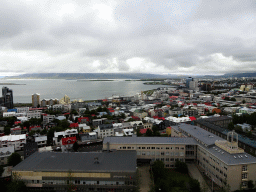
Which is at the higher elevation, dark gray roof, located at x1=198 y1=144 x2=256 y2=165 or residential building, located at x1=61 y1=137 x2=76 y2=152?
dark gray roof, located at x1=198 y1=144 x2=256 y2=165

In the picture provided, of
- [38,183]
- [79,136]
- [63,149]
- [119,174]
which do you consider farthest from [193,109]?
[38,183]

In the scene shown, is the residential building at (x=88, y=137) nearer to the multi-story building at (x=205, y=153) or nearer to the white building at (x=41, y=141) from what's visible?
the white building at (x=41, y=141)

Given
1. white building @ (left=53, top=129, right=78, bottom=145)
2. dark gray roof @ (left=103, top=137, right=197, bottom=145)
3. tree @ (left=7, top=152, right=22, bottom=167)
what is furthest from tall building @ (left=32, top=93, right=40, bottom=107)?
dark gray roof @ (left=103, top=137, right=197, bottom=145)

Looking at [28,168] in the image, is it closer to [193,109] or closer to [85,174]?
[85,174]

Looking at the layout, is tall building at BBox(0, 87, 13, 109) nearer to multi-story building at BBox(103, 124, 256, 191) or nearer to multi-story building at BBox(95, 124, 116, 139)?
multi-story building at BBox(95, 124, 116, 139)

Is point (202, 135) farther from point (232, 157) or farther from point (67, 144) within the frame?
point (67, 144)

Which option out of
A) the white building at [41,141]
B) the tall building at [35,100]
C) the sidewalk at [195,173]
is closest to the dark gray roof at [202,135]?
the sidewalk at [195,173]

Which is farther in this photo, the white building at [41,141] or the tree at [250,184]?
the white building at [41,141]
